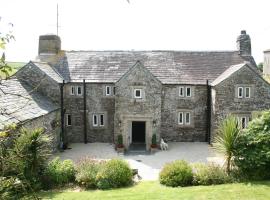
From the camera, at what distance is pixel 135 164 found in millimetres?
23016

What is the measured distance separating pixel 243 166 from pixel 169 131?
11.6m

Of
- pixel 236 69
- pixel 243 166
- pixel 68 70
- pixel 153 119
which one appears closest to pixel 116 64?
pixel 68 70

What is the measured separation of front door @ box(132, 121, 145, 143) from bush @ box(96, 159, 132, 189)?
11.3 meters

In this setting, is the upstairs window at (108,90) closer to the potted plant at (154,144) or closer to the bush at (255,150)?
the potted plant at (154,144)

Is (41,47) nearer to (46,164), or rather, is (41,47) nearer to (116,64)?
(116,64)

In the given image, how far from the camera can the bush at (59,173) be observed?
18.2m

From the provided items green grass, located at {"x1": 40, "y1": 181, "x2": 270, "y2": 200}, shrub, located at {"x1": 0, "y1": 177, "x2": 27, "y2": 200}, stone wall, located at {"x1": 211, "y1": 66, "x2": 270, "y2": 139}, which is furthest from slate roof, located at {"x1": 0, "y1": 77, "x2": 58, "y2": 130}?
shrub, located at {"x1": 0, "y1": 177, "x2": 27, "y2": 200}

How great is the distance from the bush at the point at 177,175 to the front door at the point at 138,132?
11.6 m

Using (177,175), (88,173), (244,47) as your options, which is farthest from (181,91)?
(88,173)

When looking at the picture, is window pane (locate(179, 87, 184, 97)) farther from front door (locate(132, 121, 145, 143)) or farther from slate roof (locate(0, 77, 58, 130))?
slate roof (locate(0, 77, 58, 130))

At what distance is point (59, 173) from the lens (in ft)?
60.2

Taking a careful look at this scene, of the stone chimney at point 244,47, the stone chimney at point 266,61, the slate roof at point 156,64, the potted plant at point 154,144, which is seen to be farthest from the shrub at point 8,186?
the stone chimney at point 266,61

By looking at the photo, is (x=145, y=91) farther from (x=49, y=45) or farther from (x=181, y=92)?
(x=49, y=45)

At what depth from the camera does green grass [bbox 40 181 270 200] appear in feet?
50.4
